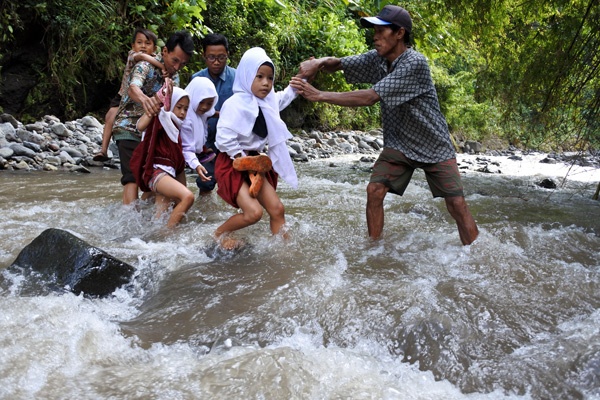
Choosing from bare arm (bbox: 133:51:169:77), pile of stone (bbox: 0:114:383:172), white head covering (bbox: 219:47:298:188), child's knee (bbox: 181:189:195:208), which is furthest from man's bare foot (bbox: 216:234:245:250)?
pile of stone (bbox: 0:114:383:172)

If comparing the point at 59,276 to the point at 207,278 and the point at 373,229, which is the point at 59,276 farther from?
the point at 373,229

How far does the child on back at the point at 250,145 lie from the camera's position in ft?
13.4

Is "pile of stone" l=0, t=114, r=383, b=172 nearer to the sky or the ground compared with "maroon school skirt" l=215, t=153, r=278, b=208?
nearer to the ground

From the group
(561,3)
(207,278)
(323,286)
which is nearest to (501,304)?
Result: (323,286)

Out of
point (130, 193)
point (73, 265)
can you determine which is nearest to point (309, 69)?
point (130, 193)

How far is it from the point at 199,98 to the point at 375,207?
1.75m

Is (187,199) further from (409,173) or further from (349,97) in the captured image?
(409,173)

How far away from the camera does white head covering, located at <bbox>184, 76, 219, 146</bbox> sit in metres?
4.75

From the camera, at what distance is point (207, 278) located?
141 inches

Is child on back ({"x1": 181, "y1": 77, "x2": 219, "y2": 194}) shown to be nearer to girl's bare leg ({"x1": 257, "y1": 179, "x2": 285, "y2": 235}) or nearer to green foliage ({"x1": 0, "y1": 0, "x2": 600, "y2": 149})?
girl's bare leg ({"x1": 257, "y1": 179, "x2": 285, "y2": 235})

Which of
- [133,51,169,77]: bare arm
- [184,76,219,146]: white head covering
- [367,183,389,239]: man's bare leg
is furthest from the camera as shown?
[133,51,169,77]: bare arm

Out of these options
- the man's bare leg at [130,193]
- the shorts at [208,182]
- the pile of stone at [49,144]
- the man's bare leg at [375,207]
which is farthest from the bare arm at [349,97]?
the pile of stone at [49,144]

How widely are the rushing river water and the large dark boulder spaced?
9cm

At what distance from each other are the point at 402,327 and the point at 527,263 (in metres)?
1.54
